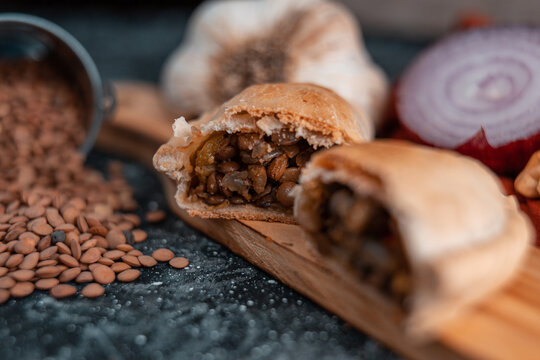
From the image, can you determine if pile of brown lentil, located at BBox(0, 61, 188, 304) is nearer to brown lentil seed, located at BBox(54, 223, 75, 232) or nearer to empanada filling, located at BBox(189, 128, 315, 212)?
brown lentil seed, located at BBox(54, 223, 75, 232)

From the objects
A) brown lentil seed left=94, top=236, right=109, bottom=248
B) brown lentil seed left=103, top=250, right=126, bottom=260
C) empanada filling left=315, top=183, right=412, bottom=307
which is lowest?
brown lentil seed left=103, top=250, right=126, bottom=260

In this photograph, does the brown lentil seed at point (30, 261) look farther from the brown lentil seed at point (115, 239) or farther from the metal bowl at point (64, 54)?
the metal bowl at point (64, 54)

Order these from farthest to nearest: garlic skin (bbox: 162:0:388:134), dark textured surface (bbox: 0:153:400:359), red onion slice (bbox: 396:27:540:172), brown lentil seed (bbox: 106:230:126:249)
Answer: garlic skin (bbox: 162:0:388:134) < red onion slice (bbox: 396:27:540:172) < brown lentil seed (bbox: 106:230:126:249) < dark textured surface (bbox: 0:153:400:359)

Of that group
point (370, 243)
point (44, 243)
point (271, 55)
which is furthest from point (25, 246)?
point (271, 55)

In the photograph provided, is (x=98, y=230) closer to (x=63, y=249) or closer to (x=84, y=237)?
(x=84, y=237)

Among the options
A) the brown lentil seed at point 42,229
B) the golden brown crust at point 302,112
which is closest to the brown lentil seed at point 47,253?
the brown lentil seed at point 42,229

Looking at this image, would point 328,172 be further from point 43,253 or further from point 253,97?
point 43,253

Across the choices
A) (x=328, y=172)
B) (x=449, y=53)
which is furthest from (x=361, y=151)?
(x=449, y=53)

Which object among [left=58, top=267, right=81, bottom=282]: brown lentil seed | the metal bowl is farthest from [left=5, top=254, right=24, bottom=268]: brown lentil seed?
the metal bowl
